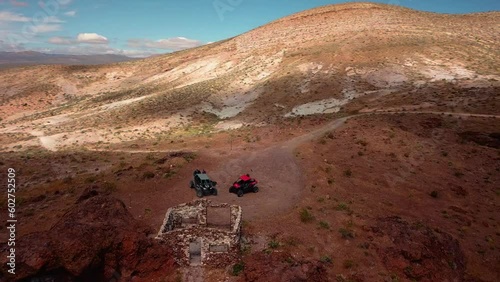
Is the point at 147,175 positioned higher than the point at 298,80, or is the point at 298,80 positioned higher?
the point at 298,80

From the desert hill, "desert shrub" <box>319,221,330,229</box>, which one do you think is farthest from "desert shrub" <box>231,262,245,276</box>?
"desert shrub" <box>319,221,330,229</box>

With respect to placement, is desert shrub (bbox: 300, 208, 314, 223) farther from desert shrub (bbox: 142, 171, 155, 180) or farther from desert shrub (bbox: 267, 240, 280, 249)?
desert shrub (bbox: 142, 171, 155, 180)

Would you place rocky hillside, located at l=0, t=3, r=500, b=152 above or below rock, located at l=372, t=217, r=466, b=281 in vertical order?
Answer: above

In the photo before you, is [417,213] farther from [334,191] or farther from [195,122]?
[195,122]

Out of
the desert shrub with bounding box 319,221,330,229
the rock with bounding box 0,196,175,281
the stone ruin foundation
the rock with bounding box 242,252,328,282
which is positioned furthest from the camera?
the desert shrub with bounding box 319,221,330,229

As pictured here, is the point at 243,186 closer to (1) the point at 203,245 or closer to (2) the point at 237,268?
(1) the point at 203,245

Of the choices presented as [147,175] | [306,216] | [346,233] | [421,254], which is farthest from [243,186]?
[421,254]

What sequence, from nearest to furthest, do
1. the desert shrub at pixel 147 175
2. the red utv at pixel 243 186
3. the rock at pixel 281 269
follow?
the rock at pixel 281 269 < the red utv at pixel 243 186 < the desert shrub at pixel 147 175

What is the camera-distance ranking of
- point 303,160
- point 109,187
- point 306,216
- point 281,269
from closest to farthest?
point 281,269 → point 306,216 → point 109,187 → point 303,160

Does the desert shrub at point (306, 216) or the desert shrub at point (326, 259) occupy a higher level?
the desert shrub at point (306, 216)

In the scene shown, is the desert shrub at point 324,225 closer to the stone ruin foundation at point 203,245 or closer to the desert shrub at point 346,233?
the desert shrub at point 346,233

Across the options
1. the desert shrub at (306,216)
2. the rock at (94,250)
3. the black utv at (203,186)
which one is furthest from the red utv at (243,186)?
the rock at (94,250)
